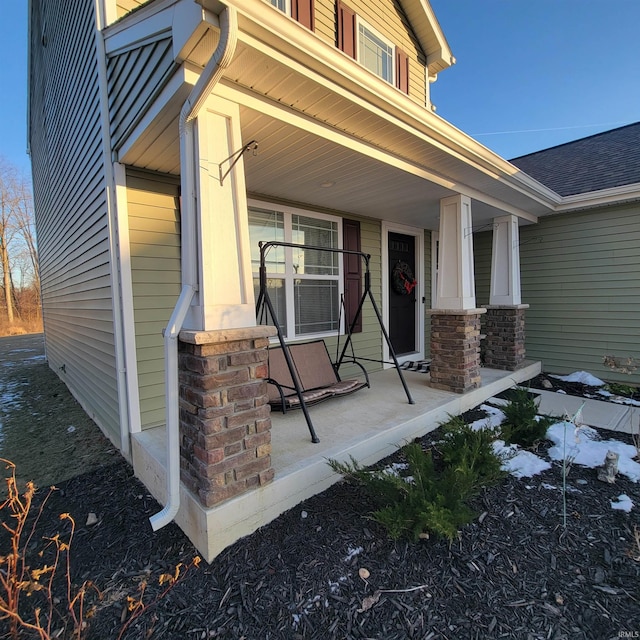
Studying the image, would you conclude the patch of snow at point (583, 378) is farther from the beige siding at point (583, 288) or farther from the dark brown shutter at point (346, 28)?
the dark brown shutter at point (346, 28)

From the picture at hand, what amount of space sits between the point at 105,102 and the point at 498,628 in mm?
3935

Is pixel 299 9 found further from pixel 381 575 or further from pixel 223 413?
pixel 381 575

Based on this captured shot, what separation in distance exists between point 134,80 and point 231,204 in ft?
3.90

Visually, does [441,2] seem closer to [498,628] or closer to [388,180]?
[388,180]

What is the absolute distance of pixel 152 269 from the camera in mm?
2799

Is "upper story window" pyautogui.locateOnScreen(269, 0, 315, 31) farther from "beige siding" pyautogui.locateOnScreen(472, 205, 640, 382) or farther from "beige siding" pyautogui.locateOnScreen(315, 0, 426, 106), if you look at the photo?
"beige siding" pyautogui.locateOnScreen(472, 205, 640, 382)

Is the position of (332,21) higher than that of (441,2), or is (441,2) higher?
(441,2)

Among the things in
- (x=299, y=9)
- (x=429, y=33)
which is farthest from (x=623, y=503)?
(x=429, y=33)

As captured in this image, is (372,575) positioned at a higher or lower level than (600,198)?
lower

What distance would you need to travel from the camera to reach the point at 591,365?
5113 mm

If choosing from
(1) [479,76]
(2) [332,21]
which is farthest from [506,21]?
(2) [332,21]

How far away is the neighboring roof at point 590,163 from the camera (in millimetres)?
4973

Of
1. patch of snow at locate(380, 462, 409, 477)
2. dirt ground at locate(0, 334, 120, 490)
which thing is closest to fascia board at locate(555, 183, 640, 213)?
patch of snow at locate(380, 462, 409, 477)

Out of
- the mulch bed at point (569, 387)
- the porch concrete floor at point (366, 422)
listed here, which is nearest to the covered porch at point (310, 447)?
the porch concrete floor at point (366, 422)
